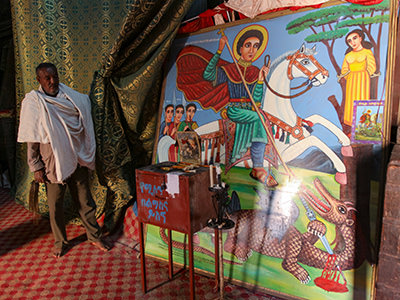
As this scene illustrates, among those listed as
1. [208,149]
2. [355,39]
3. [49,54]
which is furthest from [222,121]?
[49,54]

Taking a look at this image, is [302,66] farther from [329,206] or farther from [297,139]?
[329,206]

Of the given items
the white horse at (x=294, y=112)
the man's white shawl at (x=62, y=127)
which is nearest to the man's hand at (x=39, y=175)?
the man's white shawl at (x=62, y=127)

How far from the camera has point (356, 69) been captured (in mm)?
1960

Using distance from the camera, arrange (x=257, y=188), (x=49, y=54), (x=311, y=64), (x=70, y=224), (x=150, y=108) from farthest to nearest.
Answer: (x=70, y=224) < (x=49, y=54) < (x=150, y=108) < (x=257, y=188) < (x=311, y=64)

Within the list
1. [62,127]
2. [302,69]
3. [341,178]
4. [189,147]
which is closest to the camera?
[341,178]

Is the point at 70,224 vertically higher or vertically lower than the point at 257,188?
lower

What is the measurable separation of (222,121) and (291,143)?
1.98 feet

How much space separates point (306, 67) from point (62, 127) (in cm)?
214

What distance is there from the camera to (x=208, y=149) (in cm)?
261

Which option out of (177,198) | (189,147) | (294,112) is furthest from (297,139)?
(177,198)

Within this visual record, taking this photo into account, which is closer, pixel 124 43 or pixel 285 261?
pixel 285 261

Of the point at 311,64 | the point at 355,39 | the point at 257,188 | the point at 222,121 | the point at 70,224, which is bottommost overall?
the point at 70,224

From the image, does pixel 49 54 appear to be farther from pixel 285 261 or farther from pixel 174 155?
pixel 285 261

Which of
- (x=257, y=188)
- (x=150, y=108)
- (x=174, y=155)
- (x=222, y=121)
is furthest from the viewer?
(x=150, y=108)
